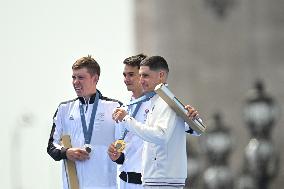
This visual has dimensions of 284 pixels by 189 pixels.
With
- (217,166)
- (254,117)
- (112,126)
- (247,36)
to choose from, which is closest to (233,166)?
(247,36)

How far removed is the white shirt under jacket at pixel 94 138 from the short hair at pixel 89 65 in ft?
1.31

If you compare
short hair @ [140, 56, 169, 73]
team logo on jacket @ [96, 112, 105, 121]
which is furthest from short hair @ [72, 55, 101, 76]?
short hair @ [140, 56, 169, 73]

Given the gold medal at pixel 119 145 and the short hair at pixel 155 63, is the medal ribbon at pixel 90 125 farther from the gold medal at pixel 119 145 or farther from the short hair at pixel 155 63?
the short hair at pixel 155 63

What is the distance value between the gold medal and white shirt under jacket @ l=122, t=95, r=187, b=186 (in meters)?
0.84

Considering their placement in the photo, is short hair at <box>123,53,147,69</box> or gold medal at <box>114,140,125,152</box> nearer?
gold medal at <box>114,140,125,152</box>

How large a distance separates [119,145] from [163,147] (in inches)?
44.0

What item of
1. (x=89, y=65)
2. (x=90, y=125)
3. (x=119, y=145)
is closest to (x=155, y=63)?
(x=119, y=145)

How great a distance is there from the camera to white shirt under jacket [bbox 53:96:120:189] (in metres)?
15.4

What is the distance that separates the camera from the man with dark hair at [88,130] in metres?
15.3

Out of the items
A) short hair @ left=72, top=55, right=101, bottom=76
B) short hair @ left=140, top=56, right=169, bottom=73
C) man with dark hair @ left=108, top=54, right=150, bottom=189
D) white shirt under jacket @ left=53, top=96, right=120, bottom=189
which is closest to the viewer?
short hair @ left=140, top=56, right=169, bottom=73

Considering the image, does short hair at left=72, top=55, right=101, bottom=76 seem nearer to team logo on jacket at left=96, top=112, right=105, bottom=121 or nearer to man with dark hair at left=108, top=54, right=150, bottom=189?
man with dark hair at left=108, top=54, right=150, bottom=189

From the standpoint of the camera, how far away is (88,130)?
603 inches

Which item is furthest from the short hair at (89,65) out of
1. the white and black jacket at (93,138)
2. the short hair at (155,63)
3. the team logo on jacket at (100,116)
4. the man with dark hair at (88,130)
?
the short hair at (155,63)

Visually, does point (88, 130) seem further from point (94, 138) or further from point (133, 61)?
point (133, 61)
